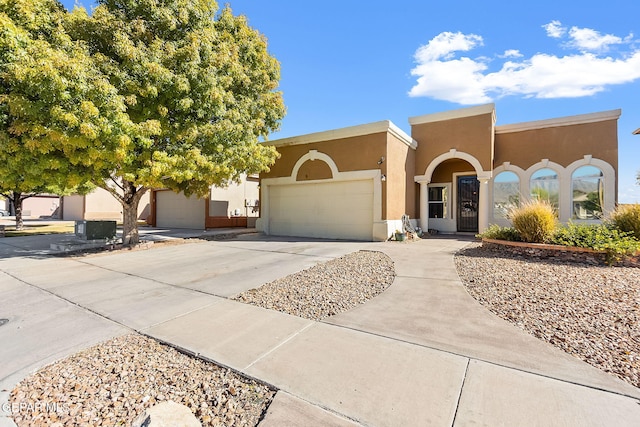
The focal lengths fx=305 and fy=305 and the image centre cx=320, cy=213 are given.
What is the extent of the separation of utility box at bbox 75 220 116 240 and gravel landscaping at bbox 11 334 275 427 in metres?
10.1

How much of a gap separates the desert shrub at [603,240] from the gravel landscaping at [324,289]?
461 cm

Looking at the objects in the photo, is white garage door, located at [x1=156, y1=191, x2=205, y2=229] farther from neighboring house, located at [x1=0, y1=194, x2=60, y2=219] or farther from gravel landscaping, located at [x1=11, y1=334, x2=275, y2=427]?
neighboring house, located at [x1=0, y1=194, x2=60, y2=219]

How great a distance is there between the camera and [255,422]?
7.62 ft

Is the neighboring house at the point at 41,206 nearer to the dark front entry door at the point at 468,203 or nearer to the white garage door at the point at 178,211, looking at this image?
the white garage door at the point at 178,211

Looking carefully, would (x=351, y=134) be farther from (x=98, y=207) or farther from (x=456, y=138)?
(x=98, y=207)

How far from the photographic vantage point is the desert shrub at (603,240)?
6918 mm

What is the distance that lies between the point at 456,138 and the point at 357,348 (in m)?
12.8

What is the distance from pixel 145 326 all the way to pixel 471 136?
1383cm

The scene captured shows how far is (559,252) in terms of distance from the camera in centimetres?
757

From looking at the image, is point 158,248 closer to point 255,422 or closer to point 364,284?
point 364,284

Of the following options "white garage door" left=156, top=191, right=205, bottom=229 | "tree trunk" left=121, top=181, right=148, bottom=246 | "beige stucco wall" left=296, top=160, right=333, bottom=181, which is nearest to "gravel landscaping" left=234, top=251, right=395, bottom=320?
"beige stucco wall" left=296, top=160, right=333, bottom=181

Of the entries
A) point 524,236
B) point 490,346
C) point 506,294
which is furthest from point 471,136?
point 490,346

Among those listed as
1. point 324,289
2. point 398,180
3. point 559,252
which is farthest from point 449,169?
point 324,289

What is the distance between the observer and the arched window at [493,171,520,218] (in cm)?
1388
